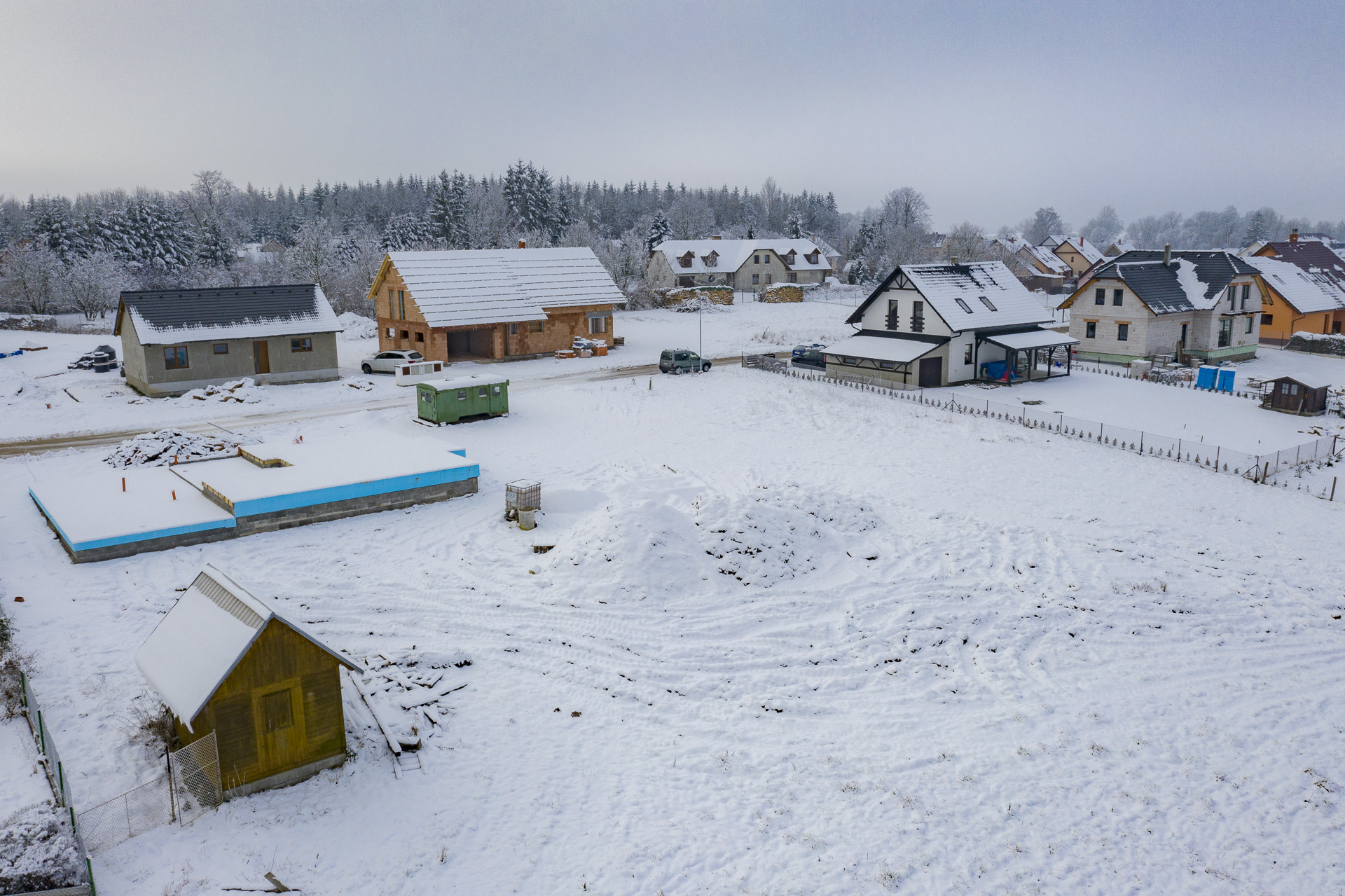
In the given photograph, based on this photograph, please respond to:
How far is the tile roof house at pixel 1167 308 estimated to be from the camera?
4944 centimetres

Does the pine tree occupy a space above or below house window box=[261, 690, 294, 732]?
above

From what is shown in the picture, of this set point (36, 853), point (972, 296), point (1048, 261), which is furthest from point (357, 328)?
point (1048, 261)

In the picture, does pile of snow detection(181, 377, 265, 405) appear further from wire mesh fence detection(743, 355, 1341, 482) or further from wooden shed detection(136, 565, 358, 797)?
wire mesh fence detection(743, 355, 1341, 482)

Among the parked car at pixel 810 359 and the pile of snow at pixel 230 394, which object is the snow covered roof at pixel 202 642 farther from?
the parked car at pixel 810 359

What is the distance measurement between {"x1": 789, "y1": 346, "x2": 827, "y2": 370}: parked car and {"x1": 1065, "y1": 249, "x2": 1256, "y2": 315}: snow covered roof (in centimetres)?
1711

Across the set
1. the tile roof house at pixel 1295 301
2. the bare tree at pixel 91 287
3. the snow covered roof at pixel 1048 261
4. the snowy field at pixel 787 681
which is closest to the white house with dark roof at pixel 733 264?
the snow covered roof at pixel 1048 261

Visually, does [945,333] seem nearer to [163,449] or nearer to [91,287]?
A: [163,449]

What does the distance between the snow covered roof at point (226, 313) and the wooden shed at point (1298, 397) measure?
145ft

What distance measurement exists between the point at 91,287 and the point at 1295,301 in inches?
3554

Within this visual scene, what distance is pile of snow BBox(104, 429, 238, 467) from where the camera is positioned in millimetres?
27078

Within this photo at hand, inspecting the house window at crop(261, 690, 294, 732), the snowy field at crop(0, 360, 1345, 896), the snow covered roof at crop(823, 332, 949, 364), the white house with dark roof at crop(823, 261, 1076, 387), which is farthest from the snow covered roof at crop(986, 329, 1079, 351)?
the house window at crop(261, 690, 294, 732)

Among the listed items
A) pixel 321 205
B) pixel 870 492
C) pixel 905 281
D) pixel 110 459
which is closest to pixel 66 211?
pixel 321 205

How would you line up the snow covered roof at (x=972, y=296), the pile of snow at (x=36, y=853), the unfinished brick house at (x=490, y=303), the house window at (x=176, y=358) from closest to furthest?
the pile of snow at (x=36, y=853), the house window at (x=176, y=358), the snow covered roof at (x=972, y=296), the unfinished brick house at (x=490, y=303)

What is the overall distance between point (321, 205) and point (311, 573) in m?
136
